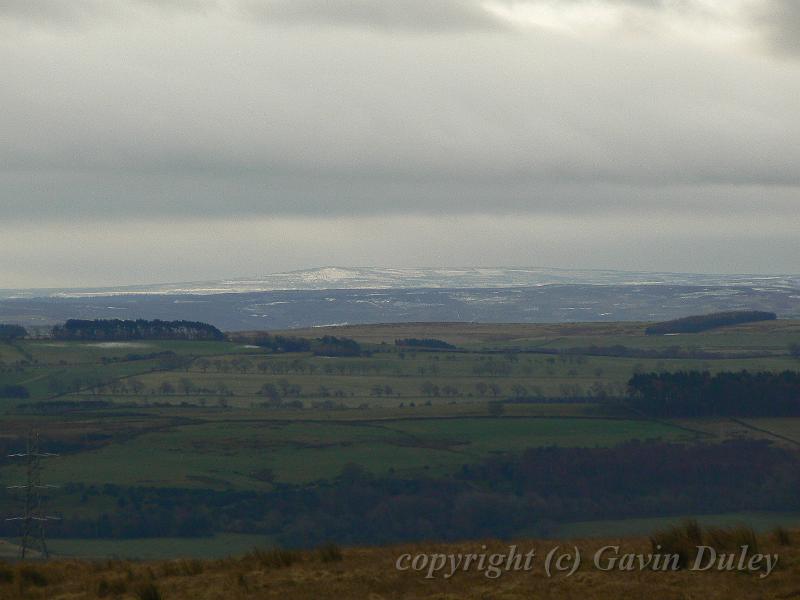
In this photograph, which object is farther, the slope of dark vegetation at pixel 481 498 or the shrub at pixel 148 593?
the slope of dark vegetation at pixel 481 498

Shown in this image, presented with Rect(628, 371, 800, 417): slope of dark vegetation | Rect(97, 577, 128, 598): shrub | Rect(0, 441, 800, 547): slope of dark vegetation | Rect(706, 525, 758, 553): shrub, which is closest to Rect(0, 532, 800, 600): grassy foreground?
Rect(97, 577, 128, 598): shrub

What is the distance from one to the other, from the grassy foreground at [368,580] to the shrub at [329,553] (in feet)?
0.10

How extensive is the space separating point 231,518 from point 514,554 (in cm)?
8037

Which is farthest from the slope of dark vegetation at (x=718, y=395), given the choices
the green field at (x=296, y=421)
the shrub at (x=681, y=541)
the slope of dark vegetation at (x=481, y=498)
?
the shrub at (x=681, y=541)

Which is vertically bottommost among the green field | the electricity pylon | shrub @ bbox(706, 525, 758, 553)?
the green field

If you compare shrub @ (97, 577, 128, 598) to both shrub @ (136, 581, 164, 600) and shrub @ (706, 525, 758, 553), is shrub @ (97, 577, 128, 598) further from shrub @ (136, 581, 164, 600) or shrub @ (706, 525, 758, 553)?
shrub @ (706, 525, 758, 553)

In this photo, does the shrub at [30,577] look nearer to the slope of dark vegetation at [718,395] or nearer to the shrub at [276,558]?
the shrub at [276,558]

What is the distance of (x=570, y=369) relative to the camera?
Result: 618 feet

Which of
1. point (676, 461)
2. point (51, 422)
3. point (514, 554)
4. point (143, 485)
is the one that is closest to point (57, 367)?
point (51, 422)

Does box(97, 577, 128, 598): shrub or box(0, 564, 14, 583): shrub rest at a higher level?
box(97, 577, 128, 598): shrub

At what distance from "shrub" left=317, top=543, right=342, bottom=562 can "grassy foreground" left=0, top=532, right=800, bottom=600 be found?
0.03 meters

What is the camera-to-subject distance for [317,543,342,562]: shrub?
1248 inches

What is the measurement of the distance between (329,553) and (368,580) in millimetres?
3284

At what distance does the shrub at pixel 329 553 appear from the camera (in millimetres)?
31688
